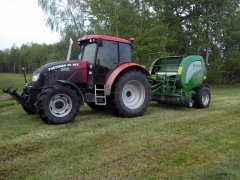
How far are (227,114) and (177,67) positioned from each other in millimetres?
2143

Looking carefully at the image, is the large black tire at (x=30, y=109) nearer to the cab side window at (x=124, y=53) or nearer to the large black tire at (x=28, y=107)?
the large black tire at (x=28, y=107)

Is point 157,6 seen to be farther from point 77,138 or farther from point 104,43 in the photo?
point 77,138

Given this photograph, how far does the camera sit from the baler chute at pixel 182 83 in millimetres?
10008

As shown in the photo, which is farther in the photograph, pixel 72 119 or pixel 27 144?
pixel 72 119

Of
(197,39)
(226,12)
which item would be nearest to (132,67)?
(197,39)

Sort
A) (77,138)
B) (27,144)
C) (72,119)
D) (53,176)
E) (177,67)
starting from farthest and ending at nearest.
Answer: (177,67), (72,119), (77,138), (27,144), (53,176)

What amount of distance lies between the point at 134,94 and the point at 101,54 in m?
1.34

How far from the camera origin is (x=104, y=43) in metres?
8.66

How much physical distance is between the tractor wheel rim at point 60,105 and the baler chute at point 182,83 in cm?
332

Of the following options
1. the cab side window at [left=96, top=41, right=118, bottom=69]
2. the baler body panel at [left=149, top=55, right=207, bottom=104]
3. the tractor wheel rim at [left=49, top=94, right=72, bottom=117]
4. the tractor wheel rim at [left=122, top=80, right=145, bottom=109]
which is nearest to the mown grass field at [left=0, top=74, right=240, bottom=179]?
the tractor wheel rim at [left=49, top=94, right=72, bottom=117]

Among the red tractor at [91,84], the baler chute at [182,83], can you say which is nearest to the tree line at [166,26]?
the baler chute at [182,83]

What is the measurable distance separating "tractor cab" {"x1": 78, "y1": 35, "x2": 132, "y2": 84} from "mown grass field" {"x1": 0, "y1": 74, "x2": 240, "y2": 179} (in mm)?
1045

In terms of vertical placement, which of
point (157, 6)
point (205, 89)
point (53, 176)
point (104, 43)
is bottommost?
point (53, 176)

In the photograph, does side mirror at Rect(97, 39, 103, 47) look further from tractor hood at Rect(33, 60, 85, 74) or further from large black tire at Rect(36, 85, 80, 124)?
large black tire at Rect(36, 85, 80, 124)
